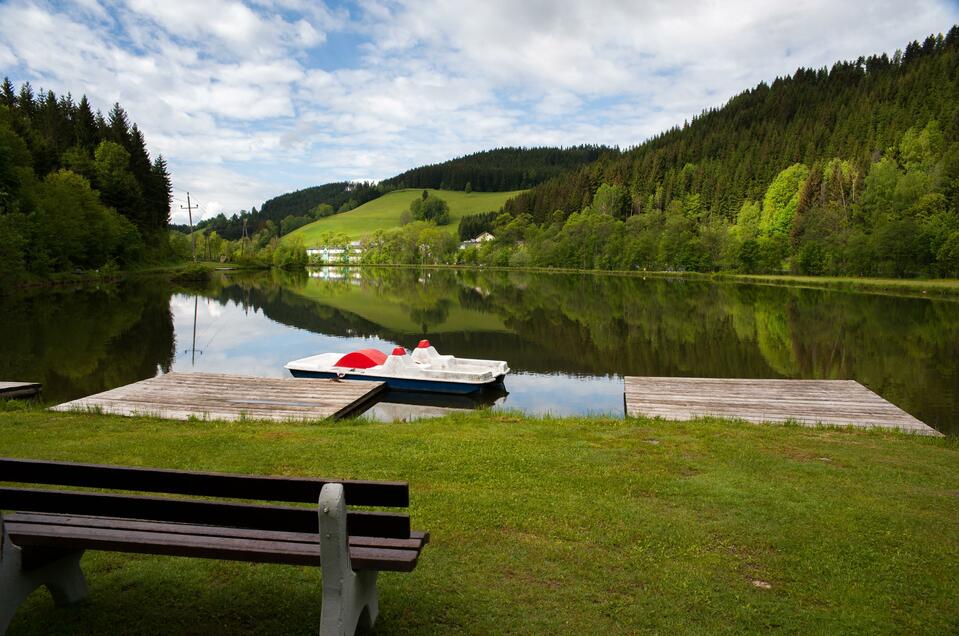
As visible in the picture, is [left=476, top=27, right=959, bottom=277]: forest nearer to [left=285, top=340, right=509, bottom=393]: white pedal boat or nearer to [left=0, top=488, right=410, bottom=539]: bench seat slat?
[left=285, top=340, right=509, bottom=393]: white pedal boat

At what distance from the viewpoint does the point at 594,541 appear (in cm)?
539

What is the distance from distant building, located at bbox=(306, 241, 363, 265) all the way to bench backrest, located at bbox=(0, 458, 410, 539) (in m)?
Result: 177

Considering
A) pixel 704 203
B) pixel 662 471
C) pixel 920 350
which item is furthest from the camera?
pixel 704 203

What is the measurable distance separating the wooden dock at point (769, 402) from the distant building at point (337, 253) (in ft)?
553

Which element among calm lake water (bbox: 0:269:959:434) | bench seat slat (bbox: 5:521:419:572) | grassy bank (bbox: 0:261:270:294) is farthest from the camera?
grassy bank (bbox: 0:261:270:294)

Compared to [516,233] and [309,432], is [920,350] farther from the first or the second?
[516,233]

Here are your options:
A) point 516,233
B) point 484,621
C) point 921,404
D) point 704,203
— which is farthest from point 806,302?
point 516,233

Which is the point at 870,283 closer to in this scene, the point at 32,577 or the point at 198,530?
the point at 198,530

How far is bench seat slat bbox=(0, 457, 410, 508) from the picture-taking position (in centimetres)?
358

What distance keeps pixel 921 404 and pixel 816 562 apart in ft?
47.9

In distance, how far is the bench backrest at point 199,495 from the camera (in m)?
3.60

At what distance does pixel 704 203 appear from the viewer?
401ft

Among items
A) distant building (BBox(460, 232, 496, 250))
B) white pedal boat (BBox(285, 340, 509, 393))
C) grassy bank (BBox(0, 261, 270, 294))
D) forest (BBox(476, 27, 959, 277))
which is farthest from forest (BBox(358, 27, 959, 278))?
grassy bank (BBox(0, 261, 270, 294))

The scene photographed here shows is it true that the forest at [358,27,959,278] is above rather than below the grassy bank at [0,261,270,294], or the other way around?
above
